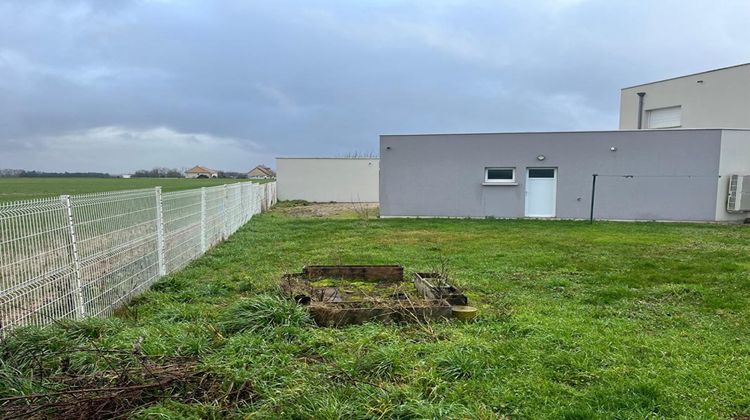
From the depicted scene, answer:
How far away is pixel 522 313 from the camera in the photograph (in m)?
4.76

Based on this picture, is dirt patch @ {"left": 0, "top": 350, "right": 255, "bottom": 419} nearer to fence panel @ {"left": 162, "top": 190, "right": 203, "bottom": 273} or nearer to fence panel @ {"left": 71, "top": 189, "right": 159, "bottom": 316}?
fence panel @ {"left": 71, "top": 189, "right": 159, "bottom": 316}

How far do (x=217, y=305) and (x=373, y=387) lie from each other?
8.87ft

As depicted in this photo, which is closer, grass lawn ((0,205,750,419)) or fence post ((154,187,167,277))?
grass lawn ((0,205,750,419))

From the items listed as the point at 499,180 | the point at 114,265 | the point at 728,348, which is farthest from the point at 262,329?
the point at 499,180

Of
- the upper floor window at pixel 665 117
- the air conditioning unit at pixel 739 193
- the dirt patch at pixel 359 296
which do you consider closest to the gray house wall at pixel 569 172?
the air conditioning unit at pixel 739 193

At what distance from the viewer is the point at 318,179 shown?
29.5m

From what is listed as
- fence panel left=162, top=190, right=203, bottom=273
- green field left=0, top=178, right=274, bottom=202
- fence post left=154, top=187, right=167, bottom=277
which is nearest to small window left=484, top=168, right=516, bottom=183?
green field left=0, top=178, right=274, bottom=202

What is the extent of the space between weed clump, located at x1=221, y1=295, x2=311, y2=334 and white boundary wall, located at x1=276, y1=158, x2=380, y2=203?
25.0m

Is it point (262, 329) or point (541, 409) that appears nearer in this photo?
point (541, 409)

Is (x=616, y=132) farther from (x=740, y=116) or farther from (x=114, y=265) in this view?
(x=114, y=265)

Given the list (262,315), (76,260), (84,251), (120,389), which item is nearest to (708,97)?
(262,315)

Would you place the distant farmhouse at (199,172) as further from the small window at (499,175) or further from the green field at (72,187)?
the small window at (499,175)

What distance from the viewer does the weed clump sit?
403 cm

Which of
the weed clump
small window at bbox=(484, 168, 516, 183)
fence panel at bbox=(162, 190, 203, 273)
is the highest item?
small window at bbox=(484, 168, 516, 183)
